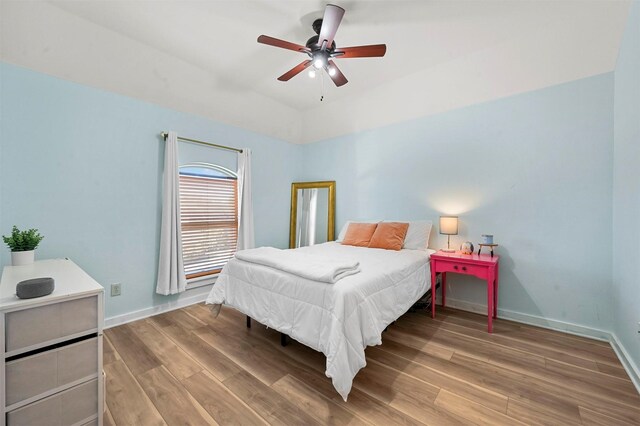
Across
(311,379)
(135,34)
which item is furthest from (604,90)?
(135,34)

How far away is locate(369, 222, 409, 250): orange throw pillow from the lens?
305 cm

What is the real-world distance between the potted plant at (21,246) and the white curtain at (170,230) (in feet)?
3.38

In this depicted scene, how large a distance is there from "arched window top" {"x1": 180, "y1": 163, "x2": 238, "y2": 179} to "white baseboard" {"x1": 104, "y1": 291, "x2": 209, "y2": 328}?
1545mm

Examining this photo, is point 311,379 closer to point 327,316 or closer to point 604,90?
point 327,316

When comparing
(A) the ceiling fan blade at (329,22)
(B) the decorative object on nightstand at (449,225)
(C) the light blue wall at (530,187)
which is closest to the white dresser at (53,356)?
(A) the ceiling fan blade at (329,22)

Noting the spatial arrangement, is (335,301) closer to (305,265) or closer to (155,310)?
(305,265)

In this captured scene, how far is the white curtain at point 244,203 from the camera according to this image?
366cm

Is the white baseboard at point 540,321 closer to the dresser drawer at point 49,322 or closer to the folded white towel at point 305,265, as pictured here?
the folded white towel at point 305,265

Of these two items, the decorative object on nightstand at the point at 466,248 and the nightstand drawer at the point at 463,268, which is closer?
the nightstand drawer at the point at 463,268

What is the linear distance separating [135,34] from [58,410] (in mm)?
2932

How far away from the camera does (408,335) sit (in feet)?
7.94

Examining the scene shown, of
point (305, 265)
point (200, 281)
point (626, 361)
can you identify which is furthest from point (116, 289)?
point (626, 361)

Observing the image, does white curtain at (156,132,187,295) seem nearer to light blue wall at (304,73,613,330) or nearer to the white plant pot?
the white plant pot

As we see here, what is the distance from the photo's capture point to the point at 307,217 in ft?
14.5
